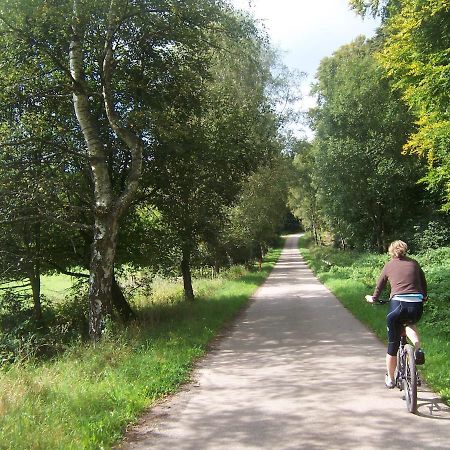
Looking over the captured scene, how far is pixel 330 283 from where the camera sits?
20594 millimetres

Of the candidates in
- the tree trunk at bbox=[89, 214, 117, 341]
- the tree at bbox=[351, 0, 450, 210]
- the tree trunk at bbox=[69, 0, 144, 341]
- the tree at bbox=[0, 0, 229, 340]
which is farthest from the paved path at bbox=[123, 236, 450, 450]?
the tree at bbox=[351, 0, 450, 210]

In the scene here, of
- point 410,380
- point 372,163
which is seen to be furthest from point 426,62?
point 372,163

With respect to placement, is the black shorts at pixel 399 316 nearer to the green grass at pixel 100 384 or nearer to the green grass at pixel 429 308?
the green grass at pixel 429 308

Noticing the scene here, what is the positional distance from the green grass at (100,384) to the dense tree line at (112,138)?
157cm

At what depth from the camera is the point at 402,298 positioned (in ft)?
17.8

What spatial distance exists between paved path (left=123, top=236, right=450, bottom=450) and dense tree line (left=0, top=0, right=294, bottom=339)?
402cm

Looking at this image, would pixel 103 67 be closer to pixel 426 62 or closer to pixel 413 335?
pixel 413 335

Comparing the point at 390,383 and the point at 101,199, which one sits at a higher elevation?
the point at 101,199

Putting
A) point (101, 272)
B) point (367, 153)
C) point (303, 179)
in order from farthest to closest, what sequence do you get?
point (303, 179)
point (367, 153)
point (101, 272)

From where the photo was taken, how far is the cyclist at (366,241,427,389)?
5.38 metres

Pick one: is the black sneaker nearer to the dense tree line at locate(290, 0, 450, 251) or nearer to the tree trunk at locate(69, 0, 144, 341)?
the tree trunk at locate(69, 0, 144, 341)

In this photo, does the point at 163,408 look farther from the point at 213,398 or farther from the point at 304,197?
the point at 304,197

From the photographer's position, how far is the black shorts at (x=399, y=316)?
17.7ft

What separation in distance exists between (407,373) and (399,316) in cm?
64
